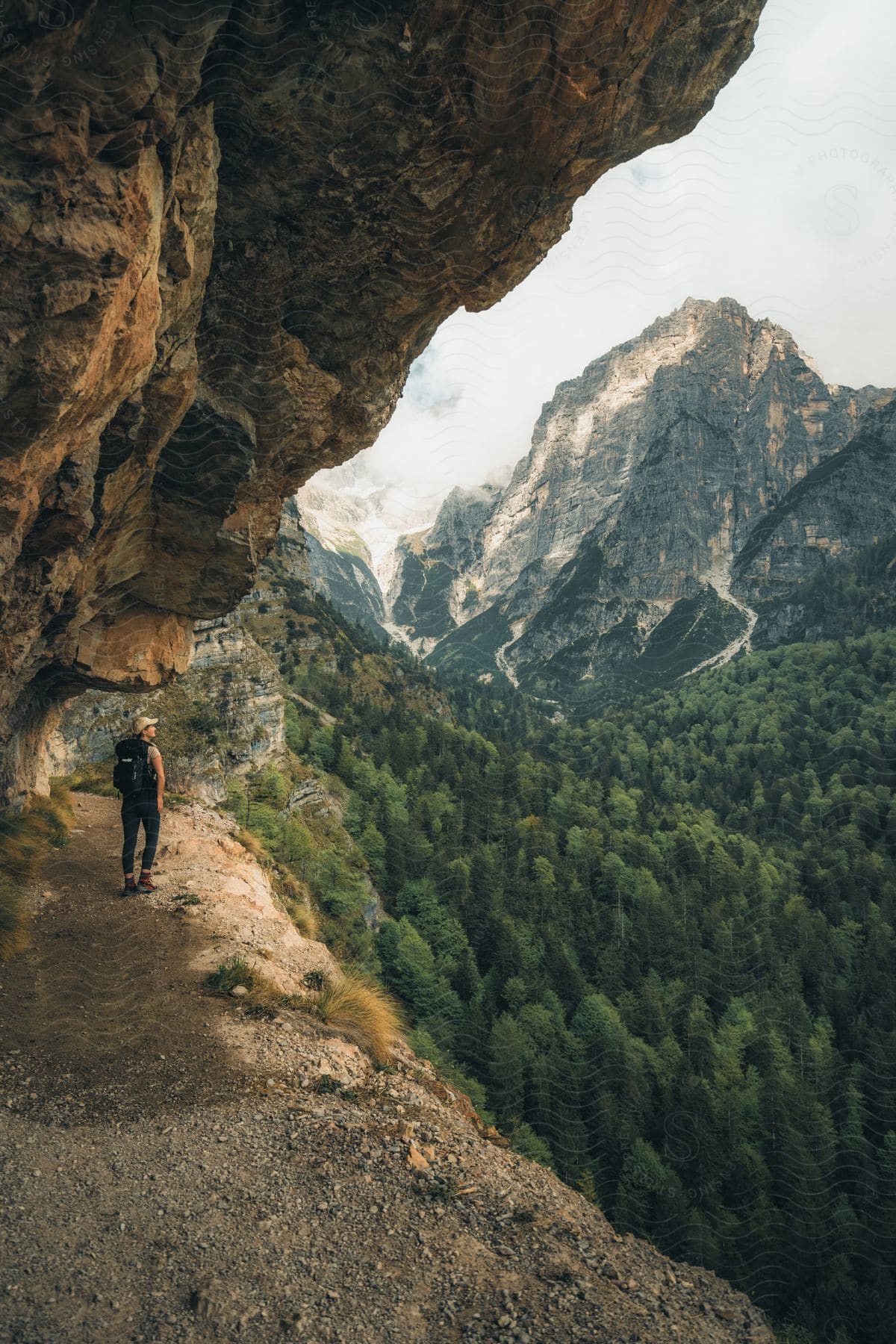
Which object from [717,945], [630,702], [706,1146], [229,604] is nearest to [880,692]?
[630,702]

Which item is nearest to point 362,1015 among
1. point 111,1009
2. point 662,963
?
point 111,1009

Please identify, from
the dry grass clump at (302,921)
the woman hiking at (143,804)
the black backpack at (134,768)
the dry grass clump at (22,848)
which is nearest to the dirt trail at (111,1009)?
the dry grass clump at (22,848)

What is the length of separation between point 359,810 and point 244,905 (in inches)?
1953

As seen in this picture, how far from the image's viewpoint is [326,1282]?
5254 mm

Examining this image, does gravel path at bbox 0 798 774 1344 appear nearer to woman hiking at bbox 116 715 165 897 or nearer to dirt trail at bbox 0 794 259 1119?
dirt trail at bbox 0 794 259 1119

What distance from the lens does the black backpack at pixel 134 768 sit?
11.2 m

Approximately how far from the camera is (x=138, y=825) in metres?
11.7

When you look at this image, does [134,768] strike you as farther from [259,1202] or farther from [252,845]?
[252,845]

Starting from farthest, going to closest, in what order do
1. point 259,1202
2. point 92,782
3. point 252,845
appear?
point 92,782 < point 252,845 < point 259,1202

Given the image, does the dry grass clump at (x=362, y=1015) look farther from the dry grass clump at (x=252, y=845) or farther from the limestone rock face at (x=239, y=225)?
the dry grass clump at (x=252, y=845)

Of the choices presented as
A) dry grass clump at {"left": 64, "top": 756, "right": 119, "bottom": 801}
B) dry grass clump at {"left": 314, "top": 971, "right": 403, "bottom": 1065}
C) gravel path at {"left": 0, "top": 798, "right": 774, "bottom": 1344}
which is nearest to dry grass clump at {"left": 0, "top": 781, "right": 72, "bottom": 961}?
gravel path at {"left": 0, "top": 798, "right": 774, "bottom": 1344}

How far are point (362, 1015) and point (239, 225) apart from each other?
12.8m

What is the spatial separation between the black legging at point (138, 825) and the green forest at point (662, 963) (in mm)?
20499

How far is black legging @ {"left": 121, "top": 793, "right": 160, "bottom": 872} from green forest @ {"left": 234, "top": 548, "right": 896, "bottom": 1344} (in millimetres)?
20499
